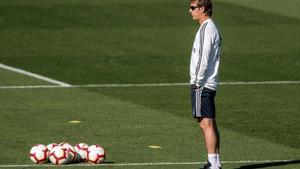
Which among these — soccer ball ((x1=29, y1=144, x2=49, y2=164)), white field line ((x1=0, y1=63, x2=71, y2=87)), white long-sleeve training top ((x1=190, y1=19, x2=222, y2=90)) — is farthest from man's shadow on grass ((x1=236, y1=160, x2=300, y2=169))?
white field line ((x1=0, y1=63, x2=71, y2=87))

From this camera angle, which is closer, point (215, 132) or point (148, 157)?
point (215, 132)

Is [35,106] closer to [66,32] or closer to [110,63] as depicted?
[110,63]

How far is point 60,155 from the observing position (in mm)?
15562

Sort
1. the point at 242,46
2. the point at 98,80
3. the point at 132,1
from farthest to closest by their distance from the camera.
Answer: the point at 132,1, the point at 242,46, the point at 98,80

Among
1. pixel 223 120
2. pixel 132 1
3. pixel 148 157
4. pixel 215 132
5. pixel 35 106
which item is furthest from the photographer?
pixel 132 1

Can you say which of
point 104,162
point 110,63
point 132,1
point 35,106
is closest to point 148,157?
point 104,162

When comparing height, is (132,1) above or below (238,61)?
above

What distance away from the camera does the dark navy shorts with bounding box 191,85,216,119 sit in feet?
49.6

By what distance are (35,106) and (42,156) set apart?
5182 mm

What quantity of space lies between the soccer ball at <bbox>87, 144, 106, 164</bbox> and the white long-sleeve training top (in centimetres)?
164

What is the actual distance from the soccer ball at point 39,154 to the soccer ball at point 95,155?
57 cm

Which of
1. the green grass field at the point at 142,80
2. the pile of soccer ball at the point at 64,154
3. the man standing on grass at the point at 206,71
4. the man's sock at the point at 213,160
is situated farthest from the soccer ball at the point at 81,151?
the man's sock at the point at 213,160

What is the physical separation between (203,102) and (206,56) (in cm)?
64

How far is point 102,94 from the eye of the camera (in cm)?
2223
